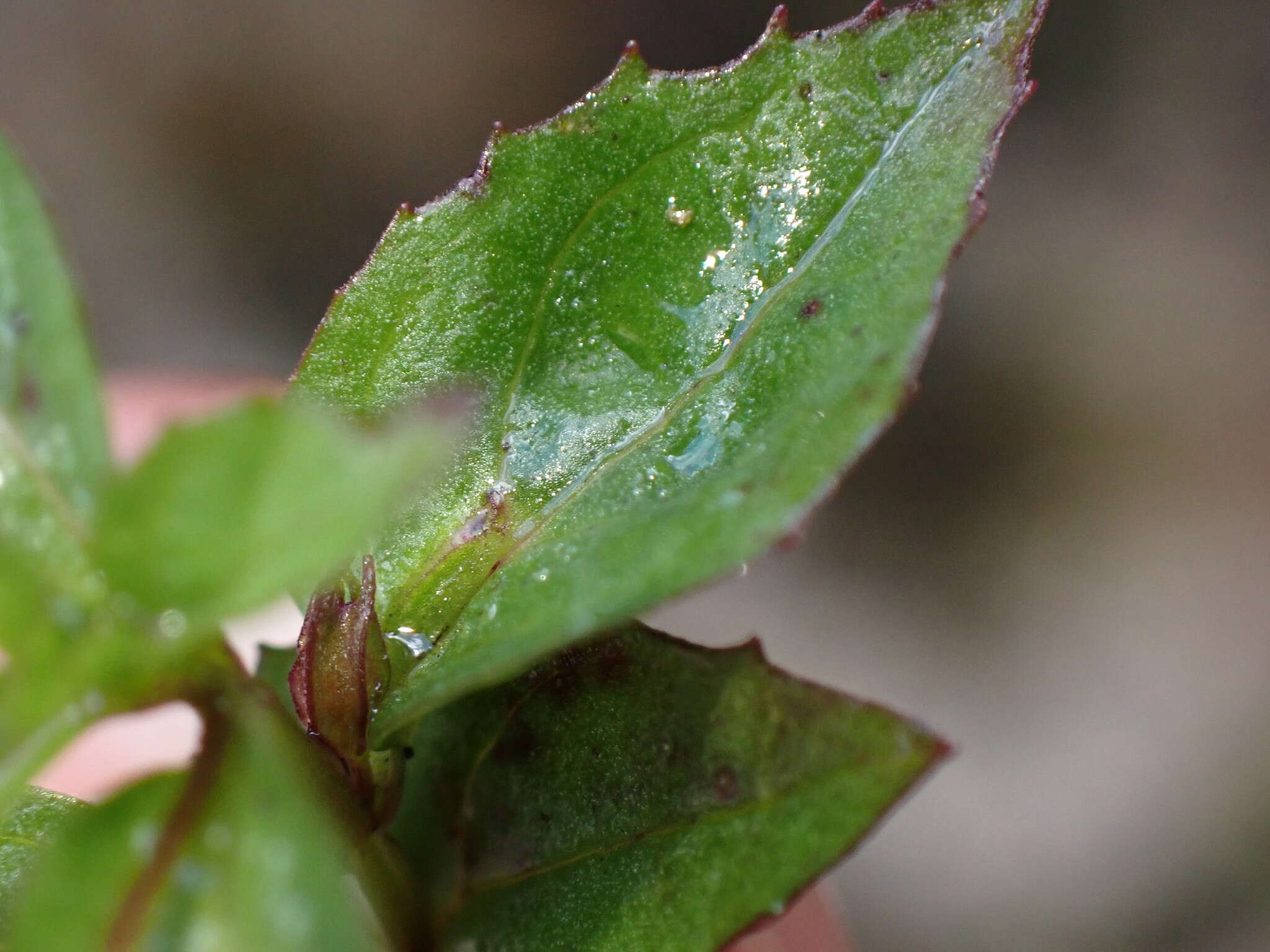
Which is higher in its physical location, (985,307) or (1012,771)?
(985,307)

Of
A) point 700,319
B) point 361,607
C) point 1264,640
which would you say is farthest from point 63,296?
point 1264,640

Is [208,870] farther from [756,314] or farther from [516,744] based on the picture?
[756,314]

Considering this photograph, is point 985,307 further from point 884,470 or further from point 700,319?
point 700,319

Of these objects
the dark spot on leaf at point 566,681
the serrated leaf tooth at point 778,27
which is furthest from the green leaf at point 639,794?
the serrated leaf tooth at point 778,27

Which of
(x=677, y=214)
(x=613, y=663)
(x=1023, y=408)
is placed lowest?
(x=613, y=663)

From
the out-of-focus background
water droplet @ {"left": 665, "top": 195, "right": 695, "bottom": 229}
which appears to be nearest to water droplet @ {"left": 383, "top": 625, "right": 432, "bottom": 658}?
water droplet @ {"left": 665, "top": 195, "right": 695, "bottom": 229}

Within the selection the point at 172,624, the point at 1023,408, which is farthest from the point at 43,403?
the point at 1023,408

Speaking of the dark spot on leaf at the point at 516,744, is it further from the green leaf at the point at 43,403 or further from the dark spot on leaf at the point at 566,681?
the green leaf at the point at 43,403
